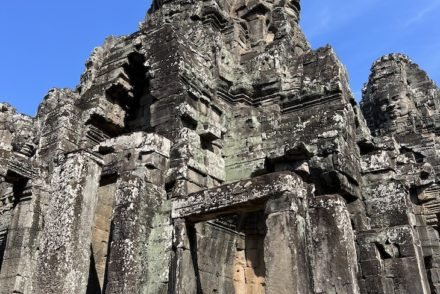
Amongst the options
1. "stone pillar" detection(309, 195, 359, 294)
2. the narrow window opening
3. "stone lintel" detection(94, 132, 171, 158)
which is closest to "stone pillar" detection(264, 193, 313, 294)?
"stone pillar" detection(309, 195, 359, 294)

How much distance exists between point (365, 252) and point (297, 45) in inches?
236

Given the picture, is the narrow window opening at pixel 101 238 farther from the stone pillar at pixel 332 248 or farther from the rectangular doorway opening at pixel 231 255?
the stone pillar at pixel 332 248

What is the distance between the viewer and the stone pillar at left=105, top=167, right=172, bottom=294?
6820mm

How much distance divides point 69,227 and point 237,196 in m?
2.25

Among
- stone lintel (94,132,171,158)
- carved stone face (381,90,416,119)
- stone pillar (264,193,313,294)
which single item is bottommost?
stone pillar (264,193,313,294)

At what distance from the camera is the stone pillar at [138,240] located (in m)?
6.82

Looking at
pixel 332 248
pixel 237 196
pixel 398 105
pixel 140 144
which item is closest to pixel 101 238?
pixel 140 144

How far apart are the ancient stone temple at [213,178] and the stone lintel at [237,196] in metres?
0.02

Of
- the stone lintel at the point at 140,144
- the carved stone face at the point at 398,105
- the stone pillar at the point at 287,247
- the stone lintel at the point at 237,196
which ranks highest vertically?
the carved stone face at the point at 398,105

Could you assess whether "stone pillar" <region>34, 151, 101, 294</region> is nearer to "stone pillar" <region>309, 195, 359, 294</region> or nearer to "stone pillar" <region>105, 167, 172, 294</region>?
"stone pillar" <region>105, 167, 172, 294</region>

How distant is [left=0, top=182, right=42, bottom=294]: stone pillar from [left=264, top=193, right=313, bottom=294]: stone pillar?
17.3 feet

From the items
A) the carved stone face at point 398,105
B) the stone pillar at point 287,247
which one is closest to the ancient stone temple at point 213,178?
the stone pillar at point 287,247

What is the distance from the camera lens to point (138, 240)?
7.14m

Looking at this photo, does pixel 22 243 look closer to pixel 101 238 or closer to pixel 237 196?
pixel 101 238
